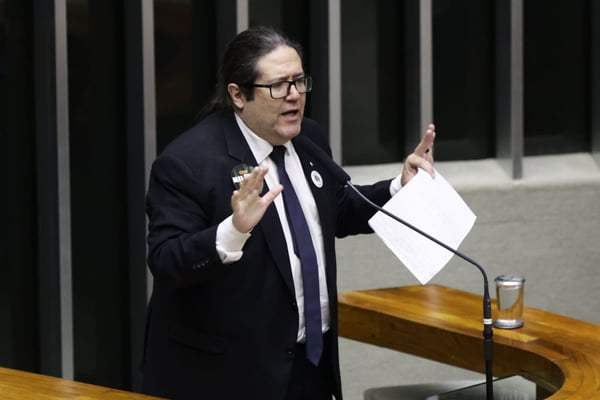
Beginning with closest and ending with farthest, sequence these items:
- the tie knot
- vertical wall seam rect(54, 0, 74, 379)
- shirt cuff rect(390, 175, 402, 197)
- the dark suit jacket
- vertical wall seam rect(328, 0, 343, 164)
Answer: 1. the dark suit jacket
2. the tie knot
3. shirt cuff rect(390, 175, 402, 197)
4. vertical wall seam rect(54, 0, 74, 379)
5. vertical wall seam rect(328, 0, 343, 164)

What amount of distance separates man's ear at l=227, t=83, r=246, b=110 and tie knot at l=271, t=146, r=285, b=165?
15 centimetres

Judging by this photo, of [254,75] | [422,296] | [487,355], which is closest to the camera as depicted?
[487,355]

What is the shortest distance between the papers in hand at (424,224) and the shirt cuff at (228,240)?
0.45 meters

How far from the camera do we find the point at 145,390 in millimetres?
2783

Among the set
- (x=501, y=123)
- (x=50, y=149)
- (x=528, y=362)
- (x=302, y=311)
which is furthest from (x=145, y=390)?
(x=501, y=123)

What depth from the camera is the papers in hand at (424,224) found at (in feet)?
8.71

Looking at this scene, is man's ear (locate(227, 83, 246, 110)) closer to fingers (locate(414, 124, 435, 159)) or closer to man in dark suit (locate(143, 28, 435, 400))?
man in dark suit (locate(143, 28, 435, 400))

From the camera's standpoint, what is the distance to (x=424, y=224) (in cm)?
267

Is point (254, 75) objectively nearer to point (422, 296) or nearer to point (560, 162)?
point (422, 296)

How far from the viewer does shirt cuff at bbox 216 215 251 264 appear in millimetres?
2416

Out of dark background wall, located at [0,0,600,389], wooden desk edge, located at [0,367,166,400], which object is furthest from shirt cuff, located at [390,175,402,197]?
dark background wall, located at [0,0,600,389]

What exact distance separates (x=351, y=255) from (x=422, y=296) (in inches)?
43.0

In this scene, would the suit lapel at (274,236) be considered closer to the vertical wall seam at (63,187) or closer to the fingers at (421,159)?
the fingers at (421,159)

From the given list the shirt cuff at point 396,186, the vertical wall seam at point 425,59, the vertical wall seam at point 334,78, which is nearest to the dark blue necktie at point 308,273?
the shirt cuff at point 396,186
